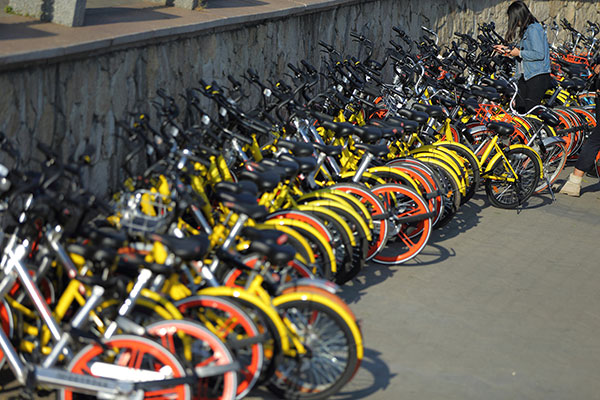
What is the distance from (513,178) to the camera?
A: 7.61 metres

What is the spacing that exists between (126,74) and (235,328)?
2.44m

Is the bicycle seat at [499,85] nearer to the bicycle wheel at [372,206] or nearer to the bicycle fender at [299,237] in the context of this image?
the bicycle wheel at [372,206]

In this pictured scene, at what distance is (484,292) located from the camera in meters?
6.04

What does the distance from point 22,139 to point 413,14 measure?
7146 millimetres

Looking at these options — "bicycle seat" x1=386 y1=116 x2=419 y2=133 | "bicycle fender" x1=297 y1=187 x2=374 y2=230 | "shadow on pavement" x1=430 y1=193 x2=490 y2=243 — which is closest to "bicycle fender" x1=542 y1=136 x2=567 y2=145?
"shadow on pavement" x1=430 y1=193 x2=490 y2=243

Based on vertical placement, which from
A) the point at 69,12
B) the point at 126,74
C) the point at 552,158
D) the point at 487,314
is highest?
the point at 69,12

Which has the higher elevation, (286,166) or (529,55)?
(529,55)

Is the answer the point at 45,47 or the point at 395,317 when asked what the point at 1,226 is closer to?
the point at 45,47

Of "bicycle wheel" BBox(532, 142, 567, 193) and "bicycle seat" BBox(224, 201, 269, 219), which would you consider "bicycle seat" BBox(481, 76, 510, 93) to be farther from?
"bicycle seat" BBox(224, 201, 269, 219)

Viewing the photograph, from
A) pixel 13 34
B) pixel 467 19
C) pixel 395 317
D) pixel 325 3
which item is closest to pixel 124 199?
pixel 13 34

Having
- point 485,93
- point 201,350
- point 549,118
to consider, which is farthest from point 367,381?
point 549,118

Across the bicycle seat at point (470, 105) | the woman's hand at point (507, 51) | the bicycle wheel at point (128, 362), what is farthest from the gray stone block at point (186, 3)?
the woman's hand at point (507, 51)

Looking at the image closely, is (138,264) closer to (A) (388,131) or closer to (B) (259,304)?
(B) (259,304)

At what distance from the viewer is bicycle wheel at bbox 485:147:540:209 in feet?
25.0
